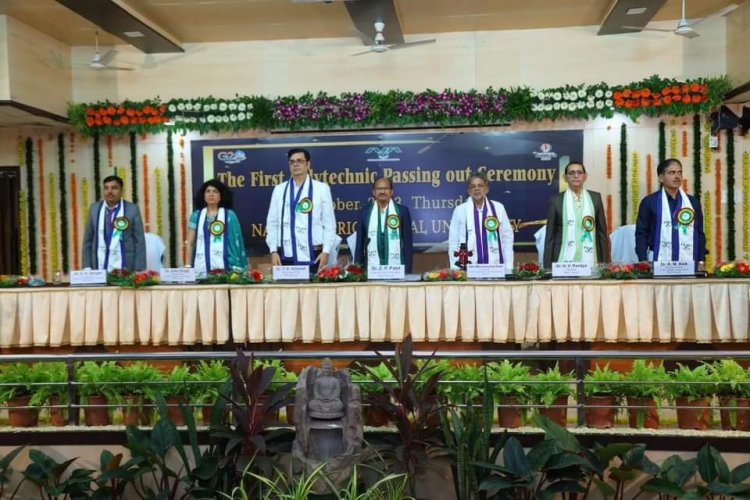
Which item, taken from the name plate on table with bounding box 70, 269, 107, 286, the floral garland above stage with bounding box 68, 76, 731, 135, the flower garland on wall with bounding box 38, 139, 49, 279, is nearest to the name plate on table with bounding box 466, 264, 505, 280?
the name plate on table with bounding box 70, 269, 107, 286

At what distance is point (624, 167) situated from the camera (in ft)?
23.0

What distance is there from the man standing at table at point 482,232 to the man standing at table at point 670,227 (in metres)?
1.07

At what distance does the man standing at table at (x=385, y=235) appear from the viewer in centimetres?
561

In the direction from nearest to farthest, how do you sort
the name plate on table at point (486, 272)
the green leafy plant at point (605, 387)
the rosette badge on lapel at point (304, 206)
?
the green leafy plant at point (605, 387) < the name plate on table at point (486, 272) < the rosette badge on lapel at point (304, 206)

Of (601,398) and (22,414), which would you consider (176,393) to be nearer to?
(22,414)

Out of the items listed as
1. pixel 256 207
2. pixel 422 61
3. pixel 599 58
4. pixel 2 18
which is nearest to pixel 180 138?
pixel 256 207

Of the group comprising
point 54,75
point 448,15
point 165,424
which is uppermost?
point 448,15

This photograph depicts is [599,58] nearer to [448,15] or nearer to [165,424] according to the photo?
[448,15]

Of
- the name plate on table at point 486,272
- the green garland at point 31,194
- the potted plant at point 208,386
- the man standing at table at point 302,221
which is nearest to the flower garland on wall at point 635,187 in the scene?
the name plate on table at point 486,272

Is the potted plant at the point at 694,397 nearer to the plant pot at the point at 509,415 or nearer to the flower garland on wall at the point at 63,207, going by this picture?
the plant pot at the point at 509,415

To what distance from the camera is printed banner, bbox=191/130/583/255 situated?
23.4 ft

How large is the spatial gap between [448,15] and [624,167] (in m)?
2.45

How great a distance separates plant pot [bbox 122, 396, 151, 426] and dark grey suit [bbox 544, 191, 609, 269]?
3.27 metres

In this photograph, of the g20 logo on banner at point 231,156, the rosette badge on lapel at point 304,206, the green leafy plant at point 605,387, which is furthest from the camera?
the g20 logo on banner at point 231,156
